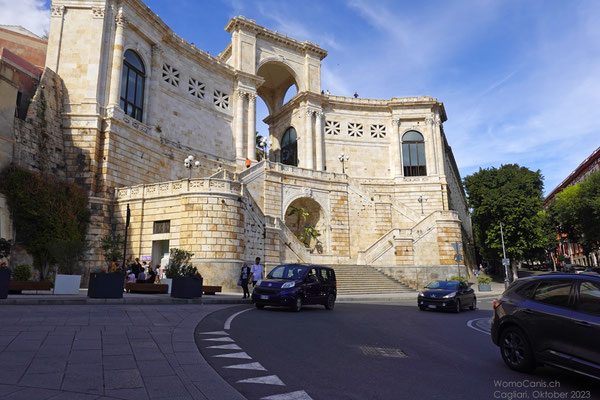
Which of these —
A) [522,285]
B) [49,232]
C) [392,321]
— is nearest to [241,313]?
[392,321]

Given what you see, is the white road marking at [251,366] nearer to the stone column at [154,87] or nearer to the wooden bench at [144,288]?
the wooden bench at [144,288]

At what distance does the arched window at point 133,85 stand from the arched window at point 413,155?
92.7 ft

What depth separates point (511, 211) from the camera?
39.5m

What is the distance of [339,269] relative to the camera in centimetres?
2795

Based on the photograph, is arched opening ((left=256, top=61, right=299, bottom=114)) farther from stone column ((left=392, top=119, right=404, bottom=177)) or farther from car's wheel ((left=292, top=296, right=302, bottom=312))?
car's wheel ((left=292, top=296, right=302, bottom=312))

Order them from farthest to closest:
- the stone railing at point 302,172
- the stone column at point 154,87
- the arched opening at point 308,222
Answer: the arched opening at point 308,222 < the stone railing at point 302,172 < the stone column at point 154,87

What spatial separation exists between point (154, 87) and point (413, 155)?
28254 millimetres

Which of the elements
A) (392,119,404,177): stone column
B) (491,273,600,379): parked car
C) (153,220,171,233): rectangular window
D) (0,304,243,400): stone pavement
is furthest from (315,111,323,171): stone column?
(491,273,600,379): parked car

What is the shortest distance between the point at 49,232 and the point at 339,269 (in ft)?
58.0

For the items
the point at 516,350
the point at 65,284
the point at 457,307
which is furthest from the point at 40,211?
the point at 516,350

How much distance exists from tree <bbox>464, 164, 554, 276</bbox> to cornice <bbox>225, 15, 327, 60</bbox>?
2307 cm

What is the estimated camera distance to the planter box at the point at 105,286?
13.1 meters

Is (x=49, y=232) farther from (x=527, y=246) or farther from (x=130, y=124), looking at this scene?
(x=527, y=246)

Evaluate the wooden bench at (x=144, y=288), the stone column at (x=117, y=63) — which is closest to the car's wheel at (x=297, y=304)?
the wooden bench at (x=144, y=288)
